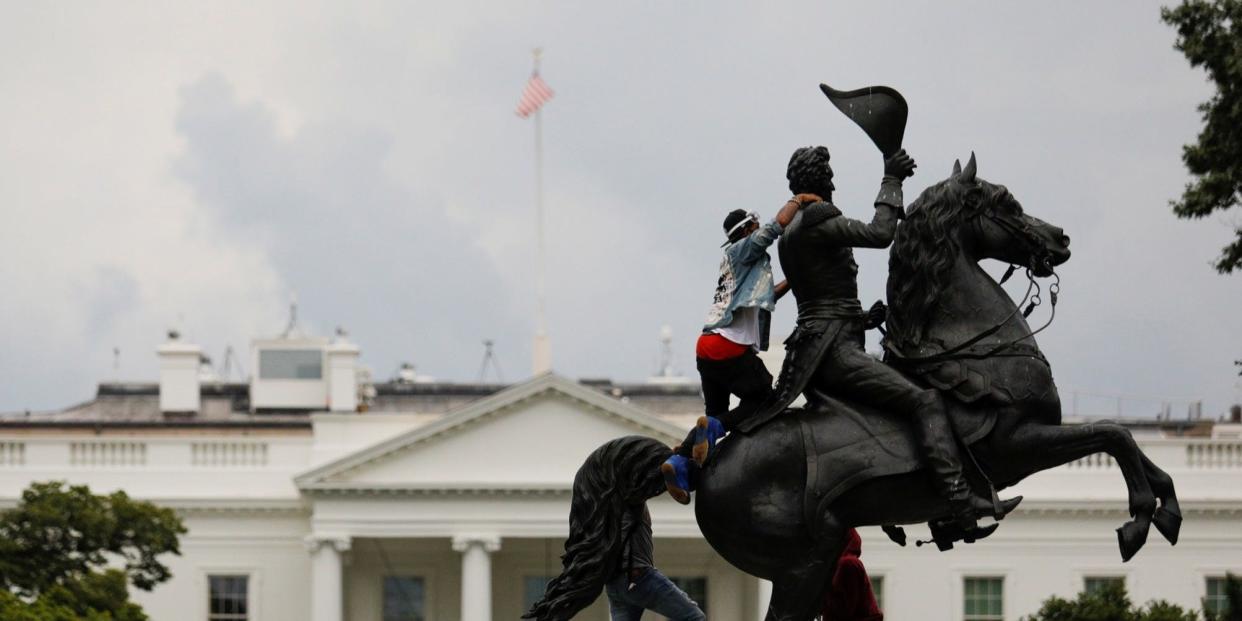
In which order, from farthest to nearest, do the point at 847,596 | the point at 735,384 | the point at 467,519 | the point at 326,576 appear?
1. the point at 467,519
2. the point at 326,576
3. the point at 847,596
4. the point at 735,384

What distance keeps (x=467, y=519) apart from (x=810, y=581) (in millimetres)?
54979

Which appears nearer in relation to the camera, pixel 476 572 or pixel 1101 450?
pixel 1101 450

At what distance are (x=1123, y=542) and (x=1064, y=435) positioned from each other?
0.47 m

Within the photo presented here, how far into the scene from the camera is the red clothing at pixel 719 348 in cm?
1079

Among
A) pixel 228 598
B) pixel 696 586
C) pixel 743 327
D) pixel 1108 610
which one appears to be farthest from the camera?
pixel 696 586

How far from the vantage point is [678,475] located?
10.6m

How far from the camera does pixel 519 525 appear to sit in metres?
65.1

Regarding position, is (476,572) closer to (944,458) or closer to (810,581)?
(810,581)

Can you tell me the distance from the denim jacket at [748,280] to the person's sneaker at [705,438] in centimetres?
41

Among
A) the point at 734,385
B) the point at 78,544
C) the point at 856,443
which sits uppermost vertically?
the point at 78,544

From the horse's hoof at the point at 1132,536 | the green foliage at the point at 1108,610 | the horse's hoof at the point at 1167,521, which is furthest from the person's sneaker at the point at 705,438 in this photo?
the green foliage at the point at 1108,610

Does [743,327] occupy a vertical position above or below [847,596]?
above

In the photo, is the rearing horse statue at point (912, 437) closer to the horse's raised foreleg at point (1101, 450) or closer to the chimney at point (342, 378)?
the horse's raised foreleg at point (1101, 450)

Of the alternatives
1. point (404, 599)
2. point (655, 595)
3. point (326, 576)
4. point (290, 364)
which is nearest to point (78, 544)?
point (326, 576)
